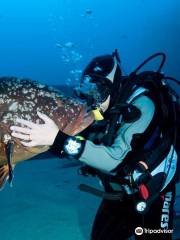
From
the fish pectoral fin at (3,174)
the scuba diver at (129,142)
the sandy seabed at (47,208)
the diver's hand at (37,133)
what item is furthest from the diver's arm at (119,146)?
the sandy seabed at (47,208)

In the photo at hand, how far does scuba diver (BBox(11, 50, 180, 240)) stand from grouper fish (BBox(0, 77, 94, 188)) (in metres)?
0.17

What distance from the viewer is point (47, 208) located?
21.1 feet

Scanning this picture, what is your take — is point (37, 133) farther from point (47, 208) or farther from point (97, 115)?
point (47, 208)

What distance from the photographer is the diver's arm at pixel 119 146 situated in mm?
2436

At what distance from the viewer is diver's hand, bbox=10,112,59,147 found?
237cm

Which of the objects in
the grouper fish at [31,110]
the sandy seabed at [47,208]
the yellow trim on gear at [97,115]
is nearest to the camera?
the grouper fish at [31,110]

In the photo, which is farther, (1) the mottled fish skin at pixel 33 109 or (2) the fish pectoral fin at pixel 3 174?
(2) the fish pectoral fin at pixel 3 174

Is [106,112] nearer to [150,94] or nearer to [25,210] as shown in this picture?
[150,94]

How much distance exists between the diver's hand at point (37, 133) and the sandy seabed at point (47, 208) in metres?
3.05

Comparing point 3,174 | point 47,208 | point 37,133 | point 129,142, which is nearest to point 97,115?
point 129,142

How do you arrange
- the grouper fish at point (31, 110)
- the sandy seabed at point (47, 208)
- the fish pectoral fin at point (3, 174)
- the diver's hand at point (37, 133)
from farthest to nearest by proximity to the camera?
the sandy seabed at point (47, 208)
the fish pectoral fin at point (3, 174)
the grouper fish at point (31, 110)
the diver's hand at point (37, 133)

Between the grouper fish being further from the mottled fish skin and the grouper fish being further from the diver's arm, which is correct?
the diver's arm

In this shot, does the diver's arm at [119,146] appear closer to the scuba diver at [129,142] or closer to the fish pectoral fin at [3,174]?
the scuba diver at [129,142]

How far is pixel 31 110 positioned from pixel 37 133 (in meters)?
0.37
